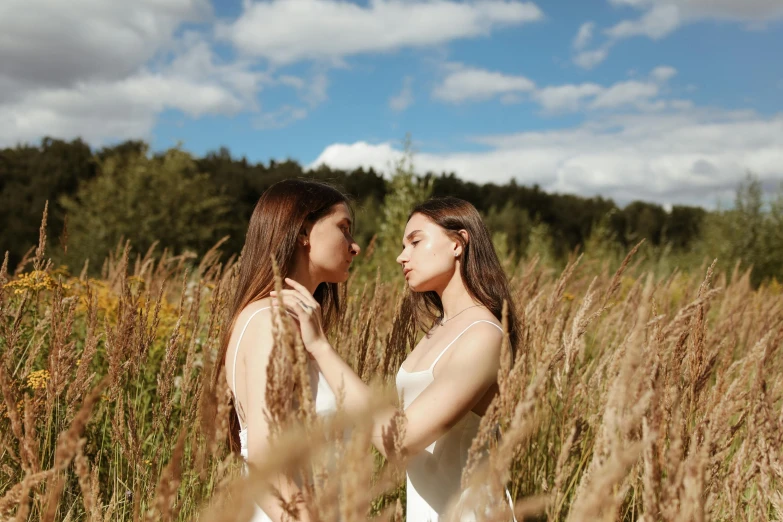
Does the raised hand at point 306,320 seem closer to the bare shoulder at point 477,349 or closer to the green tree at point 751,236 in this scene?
the bare shoulder at point 477,349

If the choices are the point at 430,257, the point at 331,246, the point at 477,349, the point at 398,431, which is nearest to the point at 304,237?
the point at 331,246

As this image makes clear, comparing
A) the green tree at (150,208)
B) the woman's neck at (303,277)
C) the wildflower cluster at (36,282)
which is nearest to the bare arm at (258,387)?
the woman's neck at (303,277)

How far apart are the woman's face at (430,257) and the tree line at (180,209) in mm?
10103

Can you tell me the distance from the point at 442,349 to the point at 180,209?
2336 centimetres

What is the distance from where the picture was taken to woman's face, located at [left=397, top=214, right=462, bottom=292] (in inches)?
85.6

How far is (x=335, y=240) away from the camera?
6.72 feet

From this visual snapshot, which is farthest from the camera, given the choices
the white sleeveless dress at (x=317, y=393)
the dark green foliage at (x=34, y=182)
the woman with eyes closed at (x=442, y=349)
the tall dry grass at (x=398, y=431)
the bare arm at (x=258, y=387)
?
the dark green foliage at (x=34, y=182)

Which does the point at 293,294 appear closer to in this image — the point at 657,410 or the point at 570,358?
the point at 570,358

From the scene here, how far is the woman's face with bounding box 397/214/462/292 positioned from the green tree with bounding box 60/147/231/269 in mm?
21757

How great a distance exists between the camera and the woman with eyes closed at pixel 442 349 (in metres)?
1.60

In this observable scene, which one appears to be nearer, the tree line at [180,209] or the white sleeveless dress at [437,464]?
the white sleeveless dress at [437,464]

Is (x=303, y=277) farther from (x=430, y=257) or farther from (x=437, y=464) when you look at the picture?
(x=437, y=464)

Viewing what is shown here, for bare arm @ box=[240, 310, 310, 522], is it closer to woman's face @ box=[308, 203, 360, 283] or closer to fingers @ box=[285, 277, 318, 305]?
fingers @ box=[285, 277, 318, 305]

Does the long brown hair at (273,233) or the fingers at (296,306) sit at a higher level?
the long brown hair at (273,233)
